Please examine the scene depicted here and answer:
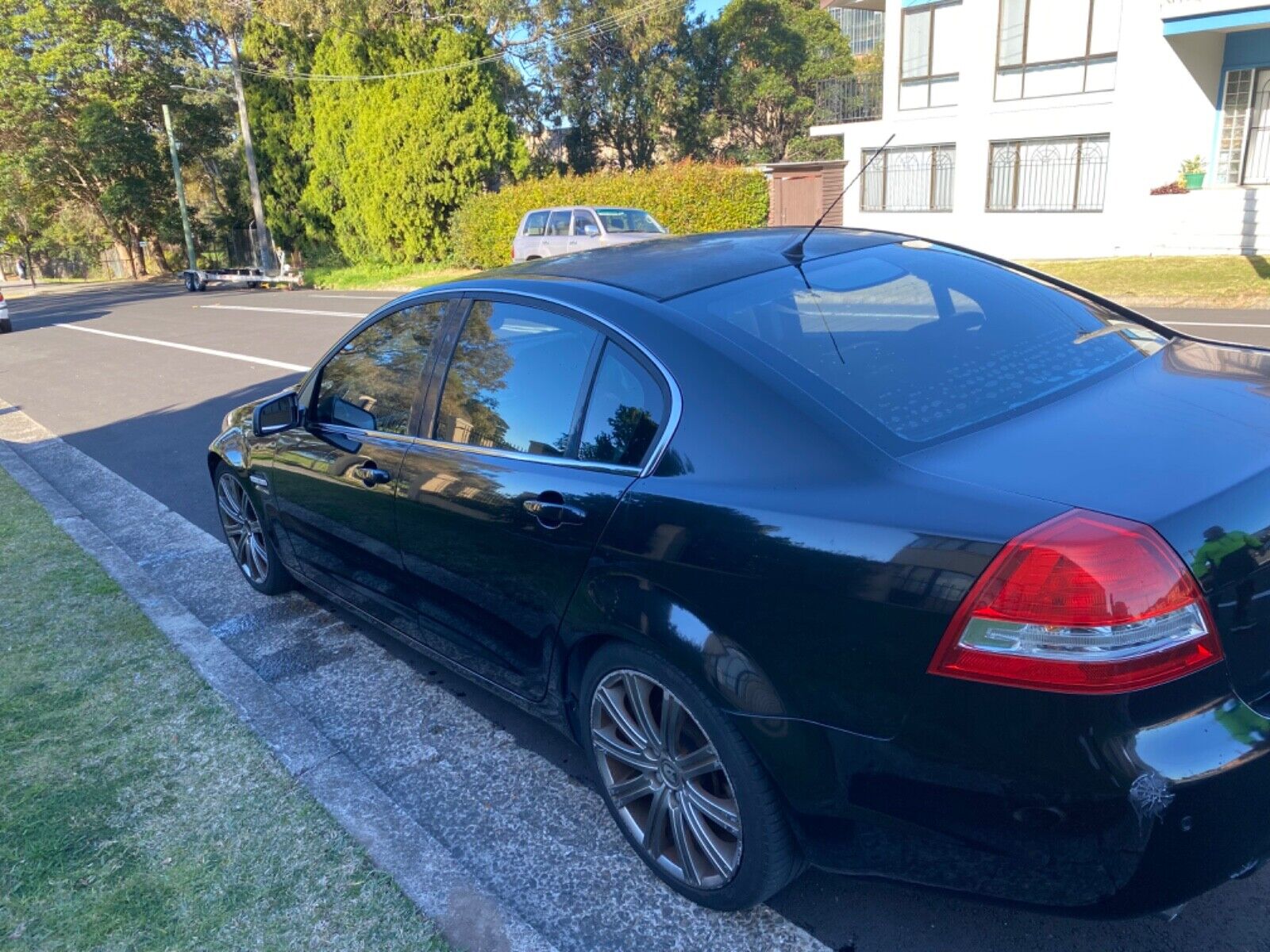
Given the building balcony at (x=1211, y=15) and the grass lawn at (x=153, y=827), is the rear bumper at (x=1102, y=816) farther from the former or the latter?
the building balcony at (x=1211, y=15)

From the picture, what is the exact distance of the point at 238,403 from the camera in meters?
10.5

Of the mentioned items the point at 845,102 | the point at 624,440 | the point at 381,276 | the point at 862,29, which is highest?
the point at 862,29

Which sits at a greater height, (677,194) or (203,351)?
(677,194)

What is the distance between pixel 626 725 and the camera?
2.68 meters

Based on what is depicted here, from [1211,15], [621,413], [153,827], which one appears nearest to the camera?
[621,413]

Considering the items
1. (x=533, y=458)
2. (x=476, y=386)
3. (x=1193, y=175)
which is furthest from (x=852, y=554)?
(x=1193, y=175)

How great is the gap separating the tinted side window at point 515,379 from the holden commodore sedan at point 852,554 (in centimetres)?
1

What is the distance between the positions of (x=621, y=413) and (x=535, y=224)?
18.8m

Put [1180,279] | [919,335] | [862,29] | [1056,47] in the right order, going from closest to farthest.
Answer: [919,335] < [1180,279] < [1056,47] < [862,29]

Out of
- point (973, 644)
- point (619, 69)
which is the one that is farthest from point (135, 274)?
point (973, 644)

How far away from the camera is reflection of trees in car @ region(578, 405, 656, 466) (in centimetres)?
258

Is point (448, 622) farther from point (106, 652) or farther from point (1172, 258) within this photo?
point (1172, 258)

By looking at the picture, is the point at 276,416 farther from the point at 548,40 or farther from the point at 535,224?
the point at 548,40

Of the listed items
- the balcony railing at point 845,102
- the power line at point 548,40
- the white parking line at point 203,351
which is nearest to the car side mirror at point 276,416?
the white parking line at point 203,351
